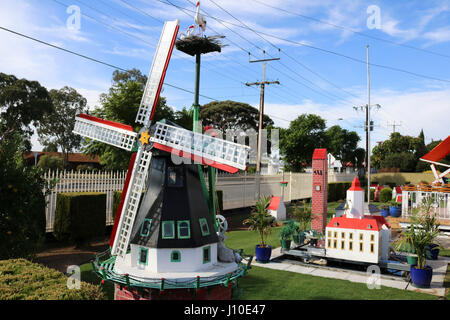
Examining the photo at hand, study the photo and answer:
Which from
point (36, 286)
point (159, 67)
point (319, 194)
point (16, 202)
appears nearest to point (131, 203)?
point (36, 286)

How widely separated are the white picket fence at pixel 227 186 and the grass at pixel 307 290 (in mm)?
5848

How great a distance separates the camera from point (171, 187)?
23.1 feet

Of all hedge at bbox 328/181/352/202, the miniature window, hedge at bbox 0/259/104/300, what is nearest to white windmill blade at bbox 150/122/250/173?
the miniature window

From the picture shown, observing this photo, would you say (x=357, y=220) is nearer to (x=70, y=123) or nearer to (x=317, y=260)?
(x=317, y=260)

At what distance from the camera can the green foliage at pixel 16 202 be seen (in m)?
7.46

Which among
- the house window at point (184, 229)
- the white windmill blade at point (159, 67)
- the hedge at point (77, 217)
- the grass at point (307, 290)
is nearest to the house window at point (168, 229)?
the house window at point (184, 229)

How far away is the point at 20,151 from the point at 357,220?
9968 mm

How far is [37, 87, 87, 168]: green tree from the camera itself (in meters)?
45.5

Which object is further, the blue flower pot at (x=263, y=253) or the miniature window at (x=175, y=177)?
the blue flower pot at (x=263, y=253)

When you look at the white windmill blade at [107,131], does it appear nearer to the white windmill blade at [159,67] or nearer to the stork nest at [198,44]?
the white windmill blade at [159,67]

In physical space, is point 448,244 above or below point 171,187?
below

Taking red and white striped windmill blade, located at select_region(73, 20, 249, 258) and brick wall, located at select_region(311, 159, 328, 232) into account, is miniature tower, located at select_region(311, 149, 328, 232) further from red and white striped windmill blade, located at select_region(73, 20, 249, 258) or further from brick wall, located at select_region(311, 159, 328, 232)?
red and white striped windmill blade, located at select_region(73, 20, 249, 258)
